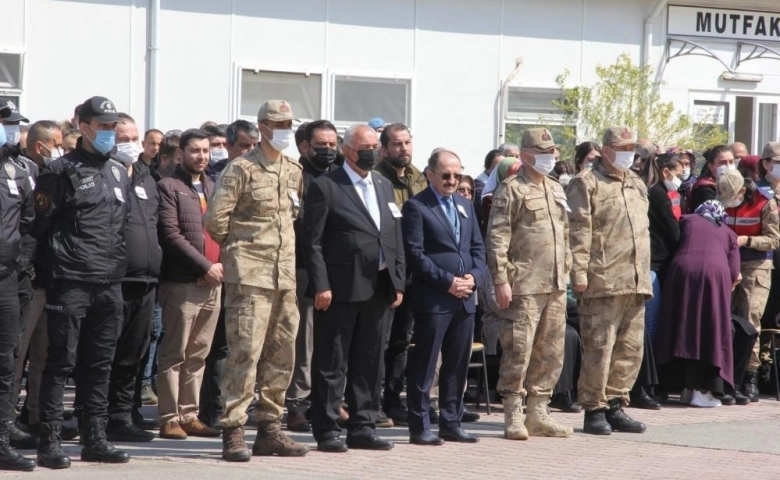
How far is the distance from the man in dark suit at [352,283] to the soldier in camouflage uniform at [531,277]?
35.3 inches

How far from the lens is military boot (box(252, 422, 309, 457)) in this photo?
9.23 meters

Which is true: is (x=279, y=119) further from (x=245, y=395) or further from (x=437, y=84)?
(x=437, y=84)

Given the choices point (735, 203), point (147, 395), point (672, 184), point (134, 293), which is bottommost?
point (147, 395)

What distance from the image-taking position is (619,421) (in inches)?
424

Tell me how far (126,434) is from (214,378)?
89 cm

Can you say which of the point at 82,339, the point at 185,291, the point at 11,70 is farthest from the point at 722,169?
the point at 11,70

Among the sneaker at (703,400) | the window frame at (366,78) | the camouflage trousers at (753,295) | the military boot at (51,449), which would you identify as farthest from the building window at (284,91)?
the military boot at (51,449)

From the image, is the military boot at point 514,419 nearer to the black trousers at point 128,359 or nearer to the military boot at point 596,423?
the military boot at point 596,423

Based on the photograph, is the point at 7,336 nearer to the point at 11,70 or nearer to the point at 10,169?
the point at 10,169

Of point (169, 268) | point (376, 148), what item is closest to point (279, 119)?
point (376, 148)

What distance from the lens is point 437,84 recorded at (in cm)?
1856

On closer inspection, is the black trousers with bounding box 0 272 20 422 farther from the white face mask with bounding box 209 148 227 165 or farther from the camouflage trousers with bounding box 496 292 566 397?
the camouflage trousers with bounding box 496 292 566 397

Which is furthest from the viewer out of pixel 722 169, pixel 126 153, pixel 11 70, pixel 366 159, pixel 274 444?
pixel 11 70

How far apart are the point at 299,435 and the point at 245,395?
4.05 ft
